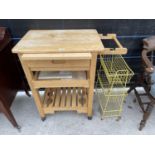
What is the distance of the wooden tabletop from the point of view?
97 cm

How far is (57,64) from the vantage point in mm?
1068

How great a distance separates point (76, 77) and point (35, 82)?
34 centimetres

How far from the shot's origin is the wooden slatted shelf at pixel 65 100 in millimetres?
1449

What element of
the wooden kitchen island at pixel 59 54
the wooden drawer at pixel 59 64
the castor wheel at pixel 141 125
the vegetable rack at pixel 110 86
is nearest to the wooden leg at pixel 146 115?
the castor wheel at pixel 141 125

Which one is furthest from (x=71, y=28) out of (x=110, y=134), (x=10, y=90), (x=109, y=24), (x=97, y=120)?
(x=110, y=134)

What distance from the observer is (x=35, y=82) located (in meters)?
1.18

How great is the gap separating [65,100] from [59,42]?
67cm

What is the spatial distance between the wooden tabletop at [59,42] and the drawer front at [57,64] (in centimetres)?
11

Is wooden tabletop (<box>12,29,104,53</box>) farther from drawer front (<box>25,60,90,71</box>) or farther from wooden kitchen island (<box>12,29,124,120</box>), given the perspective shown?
drawer front (<box>25,60,90,71</box>)

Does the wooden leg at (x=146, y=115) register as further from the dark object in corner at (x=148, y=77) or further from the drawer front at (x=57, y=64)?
the drawer front at (x=57, y=64)

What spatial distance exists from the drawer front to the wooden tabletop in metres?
0.11

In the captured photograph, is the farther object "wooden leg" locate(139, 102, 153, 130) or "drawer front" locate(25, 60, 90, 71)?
"wooden leg" locate(139, 102, 153, 130)

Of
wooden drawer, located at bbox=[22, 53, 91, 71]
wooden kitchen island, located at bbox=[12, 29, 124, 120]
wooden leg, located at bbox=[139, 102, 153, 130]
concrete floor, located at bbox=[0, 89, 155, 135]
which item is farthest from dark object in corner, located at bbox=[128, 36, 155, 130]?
wooden drawer, located at bbox=[22, 53, 91, 71]

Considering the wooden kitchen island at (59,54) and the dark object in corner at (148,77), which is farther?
the dark object in corner at (148,77)
